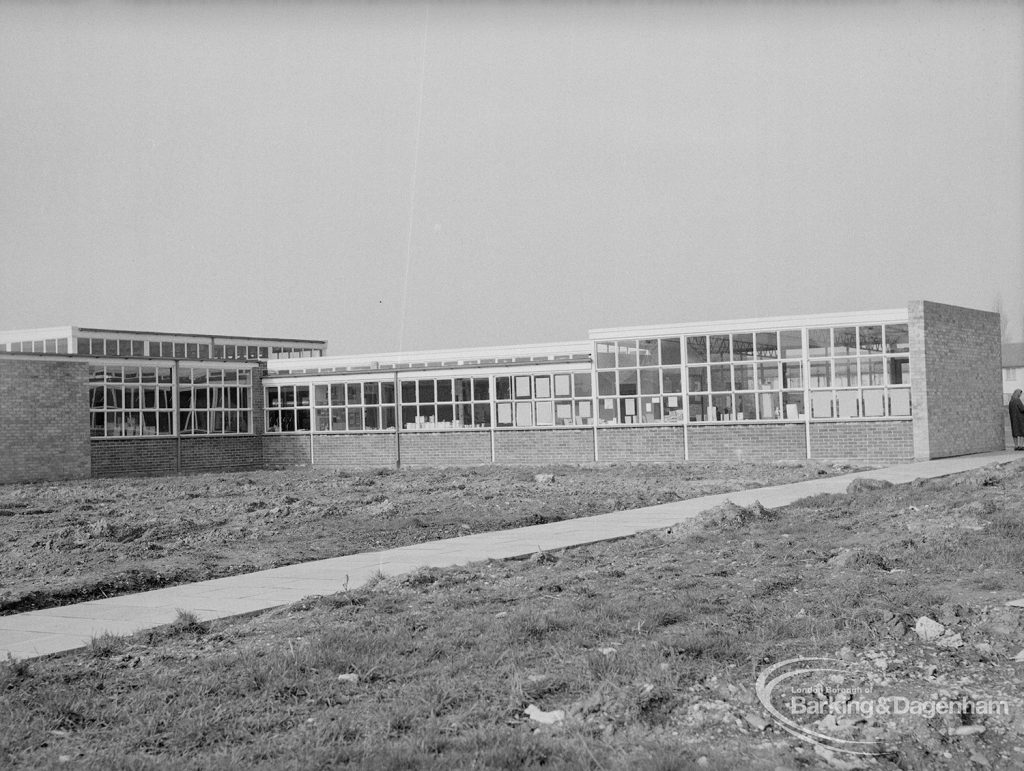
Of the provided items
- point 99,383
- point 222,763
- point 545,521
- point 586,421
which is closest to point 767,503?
point 545,521

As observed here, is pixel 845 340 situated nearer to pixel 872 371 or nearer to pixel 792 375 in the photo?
pixel 872 371

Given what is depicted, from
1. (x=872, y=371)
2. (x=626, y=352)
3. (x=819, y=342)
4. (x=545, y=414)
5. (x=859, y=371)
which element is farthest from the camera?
(x=545, y=414)

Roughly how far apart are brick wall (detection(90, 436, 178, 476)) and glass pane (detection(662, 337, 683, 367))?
15949 mm

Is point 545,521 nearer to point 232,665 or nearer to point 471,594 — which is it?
point 471,594

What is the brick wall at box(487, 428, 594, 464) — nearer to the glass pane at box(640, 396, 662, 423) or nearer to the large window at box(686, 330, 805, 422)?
the glass pane at box(640, 396, 662, 423)

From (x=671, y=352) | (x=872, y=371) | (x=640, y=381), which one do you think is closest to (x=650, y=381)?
(x=640, y=381)

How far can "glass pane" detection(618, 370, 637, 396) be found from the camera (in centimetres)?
3106

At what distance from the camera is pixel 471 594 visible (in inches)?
336

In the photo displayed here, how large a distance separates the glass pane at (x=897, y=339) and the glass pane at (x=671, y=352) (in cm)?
579

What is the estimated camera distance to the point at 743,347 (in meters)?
29.2

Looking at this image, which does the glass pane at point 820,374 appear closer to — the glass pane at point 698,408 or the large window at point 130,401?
the glass pane at point 698,408

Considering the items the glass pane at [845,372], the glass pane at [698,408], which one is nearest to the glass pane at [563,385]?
the glass pane at [698,408]

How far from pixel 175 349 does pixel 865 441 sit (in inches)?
1341

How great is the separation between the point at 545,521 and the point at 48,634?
27.0 ft
